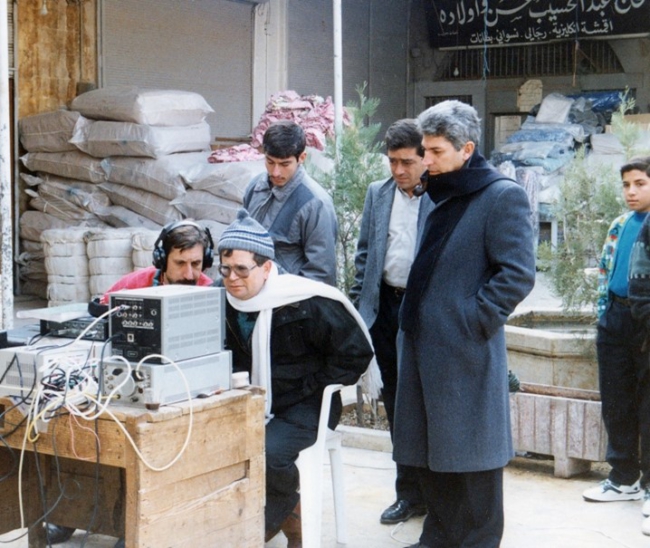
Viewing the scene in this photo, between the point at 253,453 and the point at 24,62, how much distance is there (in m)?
7.68

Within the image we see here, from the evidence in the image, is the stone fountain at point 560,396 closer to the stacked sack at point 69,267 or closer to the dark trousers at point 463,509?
the dark trousers at point 463,509

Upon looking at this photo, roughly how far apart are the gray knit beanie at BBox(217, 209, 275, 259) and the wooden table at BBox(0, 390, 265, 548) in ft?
1.92

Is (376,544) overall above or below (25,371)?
below

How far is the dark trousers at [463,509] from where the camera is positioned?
368 centimetres

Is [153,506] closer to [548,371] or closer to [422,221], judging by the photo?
[422,221]

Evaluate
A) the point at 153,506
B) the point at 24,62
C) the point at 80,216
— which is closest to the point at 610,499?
the point at 153,506

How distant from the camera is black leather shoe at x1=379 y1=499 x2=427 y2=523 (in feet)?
14.7

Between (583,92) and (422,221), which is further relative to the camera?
(583,92)

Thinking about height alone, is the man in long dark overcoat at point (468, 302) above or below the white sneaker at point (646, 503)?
above

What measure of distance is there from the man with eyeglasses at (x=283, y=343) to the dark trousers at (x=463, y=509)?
492mm

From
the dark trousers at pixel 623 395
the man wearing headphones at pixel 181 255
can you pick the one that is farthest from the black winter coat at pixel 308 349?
the dark trousers at pixel 623 395

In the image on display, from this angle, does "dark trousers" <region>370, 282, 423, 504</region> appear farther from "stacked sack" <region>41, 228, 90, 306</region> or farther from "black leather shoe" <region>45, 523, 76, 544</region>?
"stacked sack" <region>41, 228, 90, 306</region>

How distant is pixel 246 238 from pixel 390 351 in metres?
1.11

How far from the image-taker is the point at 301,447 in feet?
12.4
